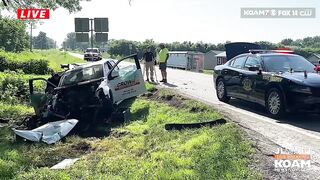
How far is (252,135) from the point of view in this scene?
7.02 metres

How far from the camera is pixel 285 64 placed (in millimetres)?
9969

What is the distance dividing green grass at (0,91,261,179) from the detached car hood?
1.81 meters

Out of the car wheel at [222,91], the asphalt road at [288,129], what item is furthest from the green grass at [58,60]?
the asphalt road at [288,129]

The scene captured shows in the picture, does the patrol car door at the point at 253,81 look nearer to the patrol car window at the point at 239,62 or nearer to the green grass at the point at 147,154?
the patrol car window at the point at 239,62

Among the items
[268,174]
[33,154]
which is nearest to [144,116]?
[33,154]

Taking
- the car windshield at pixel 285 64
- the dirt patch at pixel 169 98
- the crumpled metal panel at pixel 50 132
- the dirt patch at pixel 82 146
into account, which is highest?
the car windshield at pixel 285 64

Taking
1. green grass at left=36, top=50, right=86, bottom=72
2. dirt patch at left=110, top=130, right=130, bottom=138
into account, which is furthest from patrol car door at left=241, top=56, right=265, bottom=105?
green grass at left=36, top=50, right=86, bottom=72

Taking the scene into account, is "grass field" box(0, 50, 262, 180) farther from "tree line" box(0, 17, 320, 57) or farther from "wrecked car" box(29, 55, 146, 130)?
"tree line" box(0, 17, 320, 57)

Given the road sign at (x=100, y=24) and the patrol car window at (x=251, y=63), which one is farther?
the road sign at (x=100, y=24)

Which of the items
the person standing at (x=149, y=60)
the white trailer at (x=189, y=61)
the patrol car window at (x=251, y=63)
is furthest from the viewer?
the white trailer at (x=189, y=61)

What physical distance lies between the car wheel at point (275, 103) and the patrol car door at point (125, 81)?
12.3 feet

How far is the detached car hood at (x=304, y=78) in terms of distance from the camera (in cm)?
852

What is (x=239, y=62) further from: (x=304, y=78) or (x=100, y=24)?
(x=100, y=24)

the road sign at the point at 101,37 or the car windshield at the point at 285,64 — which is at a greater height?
the road sign at the point at 101,37
